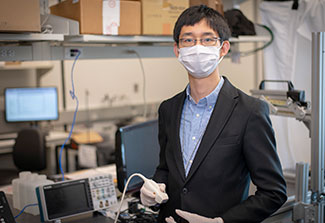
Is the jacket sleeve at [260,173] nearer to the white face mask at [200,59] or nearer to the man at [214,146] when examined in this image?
the man at [214,146]

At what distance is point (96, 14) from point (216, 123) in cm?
94

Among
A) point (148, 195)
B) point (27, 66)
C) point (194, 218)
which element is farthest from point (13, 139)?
point (194, 218)

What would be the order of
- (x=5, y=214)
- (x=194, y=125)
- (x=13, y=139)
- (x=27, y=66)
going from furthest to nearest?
(x=27, y=66), (x=13, y=139), (x=5, y=214), (x=194, y=125)

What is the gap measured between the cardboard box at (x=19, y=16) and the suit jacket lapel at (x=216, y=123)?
0.86 meters

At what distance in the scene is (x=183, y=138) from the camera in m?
1.59

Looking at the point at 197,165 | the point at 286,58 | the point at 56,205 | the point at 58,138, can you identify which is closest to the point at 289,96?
the point at 286,58

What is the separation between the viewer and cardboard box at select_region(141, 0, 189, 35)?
225 cm

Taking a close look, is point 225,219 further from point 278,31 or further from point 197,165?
point 278,31

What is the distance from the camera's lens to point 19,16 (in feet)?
5.87

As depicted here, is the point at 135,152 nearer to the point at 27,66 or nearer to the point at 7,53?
the point at 7,53

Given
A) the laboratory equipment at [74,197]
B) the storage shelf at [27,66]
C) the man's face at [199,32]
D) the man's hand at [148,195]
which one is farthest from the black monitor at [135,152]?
the storage shelf at [27,66]

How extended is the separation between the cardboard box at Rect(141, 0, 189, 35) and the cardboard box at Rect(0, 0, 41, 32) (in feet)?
1.98

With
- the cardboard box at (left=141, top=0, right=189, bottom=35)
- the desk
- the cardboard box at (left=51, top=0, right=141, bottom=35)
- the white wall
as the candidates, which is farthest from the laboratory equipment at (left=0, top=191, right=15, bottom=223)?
the white wall

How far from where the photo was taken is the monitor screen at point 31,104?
445 cm
